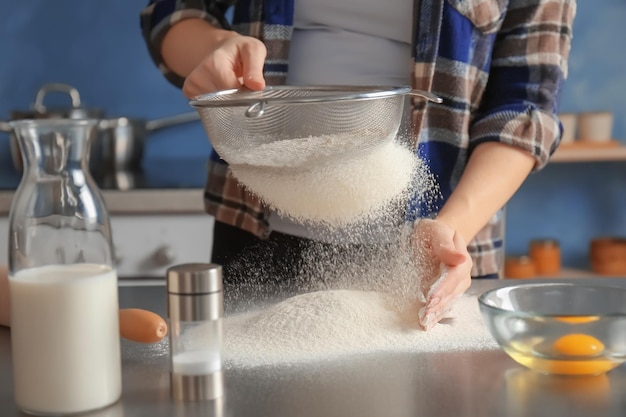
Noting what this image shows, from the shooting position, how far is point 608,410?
2.33 feet

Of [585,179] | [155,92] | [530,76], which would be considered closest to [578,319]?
[530,76]

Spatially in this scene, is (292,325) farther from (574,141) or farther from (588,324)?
(574,141)

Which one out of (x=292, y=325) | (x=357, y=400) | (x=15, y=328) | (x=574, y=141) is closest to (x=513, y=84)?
(x=292, y=325)

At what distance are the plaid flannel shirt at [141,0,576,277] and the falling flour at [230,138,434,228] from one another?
6.4 inches

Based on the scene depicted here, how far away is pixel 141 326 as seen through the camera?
86 cm

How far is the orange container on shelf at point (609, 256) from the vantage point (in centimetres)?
229

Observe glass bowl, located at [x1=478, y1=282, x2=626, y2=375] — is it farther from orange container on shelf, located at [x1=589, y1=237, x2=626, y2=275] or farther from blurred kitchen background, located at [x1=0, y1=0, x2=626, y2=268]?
blurred kitchen background, located at [x1=0, y1=0, x2=626, y2=268]

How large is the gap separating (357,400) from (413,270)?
308 mm

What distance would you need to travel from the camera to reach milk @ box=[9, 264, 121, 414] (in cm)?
69

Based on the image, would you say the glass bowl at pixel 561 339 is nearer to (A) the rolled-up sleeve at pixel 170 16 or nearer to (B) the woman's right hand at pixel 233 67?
(B) the woman's right hand at pixel 233 67

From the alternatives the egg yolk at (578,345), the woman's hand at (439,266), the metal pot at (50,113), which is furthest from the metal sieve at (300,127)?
the metal pot at (50,113)

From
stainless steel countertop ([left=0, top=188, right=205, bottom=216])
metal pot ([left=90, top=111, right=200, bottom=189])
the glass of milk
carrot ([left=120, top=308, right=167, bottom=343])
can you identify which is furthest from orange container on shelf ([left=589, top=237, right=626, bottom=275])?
the glass of milk

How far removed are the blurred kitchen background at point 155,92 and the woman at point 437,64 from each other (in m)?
1.16

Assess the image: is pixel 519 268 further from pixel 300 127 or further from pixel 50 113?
pixel 300 127
